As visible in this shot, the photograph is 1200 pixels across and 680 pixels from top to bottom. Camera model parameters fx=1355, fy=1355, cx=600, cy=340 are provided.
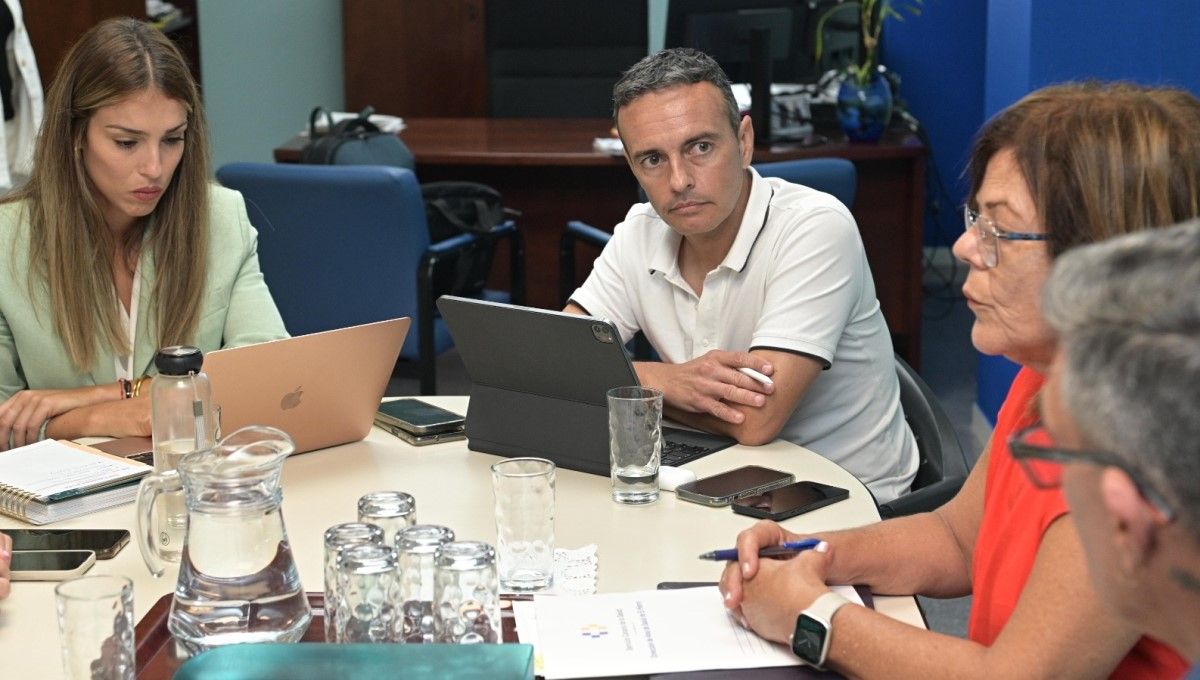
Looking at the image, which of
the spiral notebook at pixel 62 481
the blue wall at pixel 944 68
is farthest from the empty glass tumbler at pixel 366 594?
the blue wall at pixel 944 68

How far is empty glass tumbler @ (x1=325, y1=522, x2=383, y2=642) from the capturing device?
129 centimetres

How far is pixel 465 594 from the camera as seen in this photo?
126 cm

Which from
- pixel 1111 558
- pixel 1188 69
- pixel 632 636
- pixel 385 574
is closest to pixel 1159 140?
pixel 1111 558

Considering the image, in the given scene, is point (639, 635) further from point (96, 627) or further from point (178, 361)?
point (178, 361)

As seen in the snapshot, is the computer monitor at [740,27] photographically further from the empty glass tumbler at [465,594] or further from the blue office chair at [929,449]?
the empty glass tumbler at [465,594]

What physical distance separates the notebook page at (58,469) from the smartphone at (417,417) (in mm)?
423

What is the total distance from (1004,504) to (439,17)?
18.8 ft

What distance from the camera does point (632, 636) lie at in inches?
54.4

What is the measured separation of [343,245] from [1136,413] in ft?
10.2

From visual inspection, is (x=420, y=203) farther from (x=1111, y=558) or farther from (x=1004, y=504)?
(x=1111, y=558)

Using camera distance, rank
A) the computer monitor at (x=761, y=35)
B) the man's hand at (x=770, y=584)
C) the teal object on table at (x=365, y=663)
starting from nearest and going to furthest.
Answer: the teal object on table at (x=365, y=663) → the man's hand at (x=770, y=584) → the computer monitor at (x=761, y=35)

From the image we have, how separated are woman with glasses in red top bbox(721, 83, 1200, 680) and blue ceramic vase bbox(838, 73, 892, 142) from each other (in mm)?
3199

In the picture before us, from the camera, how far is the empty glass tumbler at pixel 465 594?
124 cm

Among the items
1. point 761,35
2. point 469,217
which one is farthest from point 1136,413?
point 761,35
